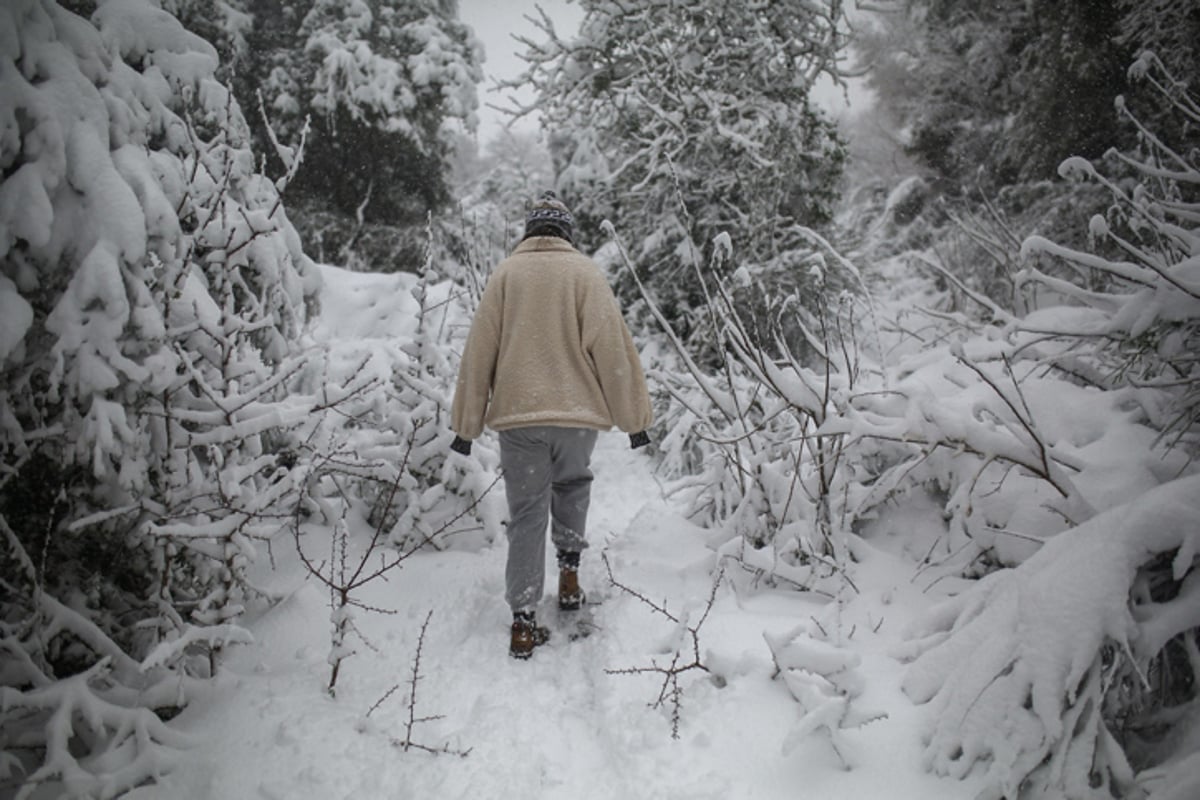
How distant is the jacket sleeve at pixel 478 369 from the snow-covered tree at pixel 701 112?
3.31 metres

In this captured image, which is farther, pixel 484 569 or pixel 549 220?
pixel 484 569

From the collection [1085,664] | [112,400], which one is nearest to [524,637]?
[112,400]

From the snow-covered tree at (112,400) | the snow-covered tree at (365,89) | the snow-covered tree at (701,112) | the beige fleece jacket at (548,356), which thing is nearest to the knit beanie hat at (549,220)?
the beige fleece jacket at (548,356)

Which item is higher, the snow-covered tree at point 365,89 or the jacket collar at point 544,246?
the snow-covered tree at point 365,89

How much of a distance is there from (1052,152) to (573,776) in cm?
885

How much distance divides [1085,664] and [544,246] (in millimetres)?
2290

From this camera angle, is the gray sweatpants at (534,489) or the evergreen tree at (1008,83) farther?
the evergreen tree at (1008,83)

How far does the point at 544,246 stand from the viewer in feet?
8.61

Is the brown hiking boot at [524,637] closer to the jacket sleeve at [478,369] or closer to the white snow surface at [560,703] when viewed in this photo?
the white snow surface at [560,703]

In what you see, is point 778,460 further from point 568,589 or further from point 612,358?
point 568,589

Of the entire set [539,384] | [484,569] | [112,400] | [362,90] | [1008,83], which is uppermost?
[1008,83]

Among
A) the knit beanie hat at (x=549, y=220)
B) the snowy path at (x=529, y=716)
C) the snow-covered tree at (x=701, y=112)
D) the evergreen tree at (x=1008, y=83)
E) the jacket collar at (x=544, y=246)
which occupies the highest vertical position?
the evergreen tree at (x=1008, y=83)

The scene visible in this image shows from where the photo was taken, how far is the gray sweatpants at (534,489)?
7.96 ft

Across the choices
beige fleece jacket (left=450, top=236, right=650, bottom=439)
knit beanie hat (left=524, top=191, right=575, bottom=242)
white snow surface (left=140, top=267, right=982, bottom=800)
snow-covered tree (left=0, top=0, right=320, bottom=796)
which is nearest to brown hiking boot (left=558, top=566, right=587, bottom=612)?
white snow surface (left=140, top=267, right=982, bottom=800)
